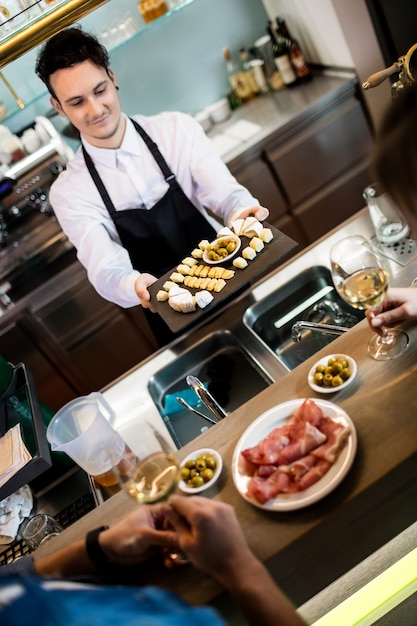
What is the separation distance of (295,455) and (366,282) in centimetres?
43

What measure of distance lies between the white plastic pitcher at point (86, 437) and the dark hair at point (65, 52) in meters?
1.21

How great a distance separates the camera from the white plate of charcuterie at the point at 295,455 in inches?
45.3

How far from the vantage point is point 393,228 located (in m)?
1.88

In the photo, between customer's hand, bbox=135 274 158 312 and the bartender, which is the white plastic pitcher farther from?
the bartender

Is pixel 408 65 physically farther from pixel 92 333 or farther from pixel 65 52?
pixel 92 333

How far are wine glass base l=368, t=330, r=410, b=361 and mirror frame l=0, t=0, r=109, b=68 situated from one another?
1097 mm

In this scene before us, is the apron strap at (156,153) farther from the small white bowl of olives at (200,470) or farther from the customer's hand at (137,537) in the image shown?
the customer's hand at (137,537)

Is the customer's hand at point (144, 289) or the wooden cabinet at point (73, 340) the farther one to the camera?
the wooden cabinet at point (73, 340)

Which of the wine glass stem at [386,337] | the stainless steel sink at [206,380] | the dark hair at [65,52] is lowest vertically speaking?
the stainless steel sink at [206,380]

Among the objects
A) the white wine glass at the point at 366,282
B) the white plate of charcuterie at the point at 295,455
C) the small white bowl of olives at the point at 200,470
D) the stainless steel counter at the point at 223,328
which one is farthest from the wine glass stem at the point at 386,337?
the stainless steel counter at the point at 223,328

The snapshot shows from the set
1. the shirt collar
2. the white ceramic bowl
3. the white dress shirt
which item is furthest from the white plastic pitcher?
the shirt collar

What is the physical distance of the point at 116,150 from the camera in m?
2.38

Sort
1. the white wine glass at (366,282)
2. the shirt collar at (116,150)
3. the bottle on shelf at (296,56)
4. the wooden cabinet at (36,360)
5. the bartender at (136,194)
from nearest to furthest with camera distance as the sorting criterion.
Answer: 1. the white wine glass at (366,282)
2. the bartender at (136,194)
3. the shirt collar at (116,150)
4. the wooden cabinet at (36,360)
5. the bottle on shelf at (296,56)

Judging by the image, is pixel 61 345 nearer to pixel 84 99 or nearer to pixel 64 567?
pixel 84 99
